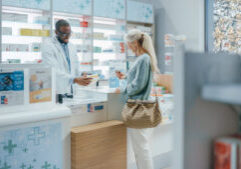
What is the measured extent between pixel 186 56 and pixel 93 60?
4587 millimetres

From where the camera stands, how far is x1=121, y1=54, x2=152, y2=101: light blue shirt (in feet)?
8.45

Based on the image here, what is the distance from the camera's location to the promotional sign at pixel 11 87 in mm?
2133

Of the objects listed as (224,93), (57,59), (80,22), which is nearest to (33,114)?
(57,59)

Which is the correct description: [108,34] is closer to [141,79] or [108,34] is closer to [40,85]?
[141,79]

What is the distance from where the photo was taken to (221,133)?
1.08m

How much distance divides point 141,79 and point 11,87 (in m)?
1.11

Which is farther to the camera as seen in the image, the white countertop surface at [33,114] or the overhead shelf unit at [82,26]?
the overhead shelf unit at [82,26]

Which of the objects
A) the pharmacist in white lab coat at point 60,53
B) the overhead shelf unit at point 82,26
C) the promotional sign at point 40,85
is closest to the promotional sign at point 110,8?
the overhead shelf unit at point 82,26

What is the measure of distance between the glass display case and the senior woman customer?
2.80m

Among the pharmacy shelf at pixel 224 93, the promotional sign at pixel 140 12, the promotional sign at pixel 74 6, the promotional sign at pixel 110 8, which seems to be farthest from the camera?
the promotional sign at pixel 140 12

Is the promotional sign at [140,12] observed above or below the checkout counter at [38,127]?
above

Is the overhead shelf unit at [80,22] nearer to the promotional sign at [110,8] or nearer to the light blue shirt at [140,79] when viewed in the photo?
the promotional sign at [110,8]

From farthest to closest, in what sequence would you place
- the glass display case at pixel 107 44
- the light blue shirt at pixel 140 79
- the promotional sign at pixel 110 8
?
the glass display case at pixel 107 44 < the promotional sign at pixel 110 8 < the light blue shirt at pixel 140 79

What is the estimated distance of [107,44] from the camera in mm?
5793
